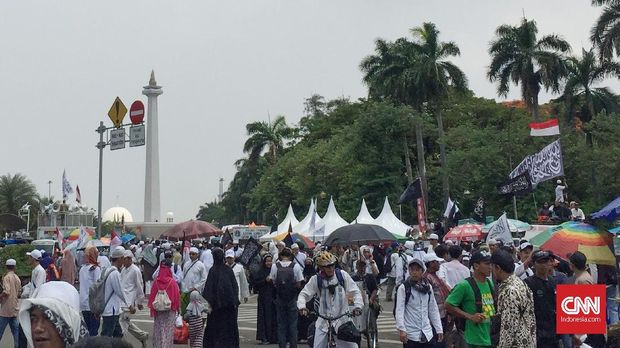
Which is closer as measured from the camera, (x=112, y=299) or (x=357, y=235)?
(x=112, y=299)

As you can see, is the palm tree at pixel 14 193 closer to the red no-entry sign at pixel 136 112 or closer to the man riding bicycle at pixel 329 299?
the red no-entry sign at pixel 136 112

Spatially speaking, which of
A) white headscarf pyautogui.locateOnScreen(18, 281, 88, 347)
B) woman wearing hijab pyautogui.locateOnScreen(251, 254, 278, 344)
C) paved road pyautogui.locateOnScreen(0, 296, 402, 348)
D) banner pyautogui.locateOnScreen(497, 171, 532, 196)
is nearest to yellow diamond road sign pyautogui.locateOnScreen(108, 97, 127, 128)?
paved road pyautogui.locateOnScreen(0, 296, 402, 348)

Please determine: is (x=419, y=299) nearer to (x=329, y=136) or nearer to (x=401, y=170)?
(x=401, y=170)

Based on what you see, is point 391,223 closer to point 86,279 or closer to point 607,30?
point 607,30

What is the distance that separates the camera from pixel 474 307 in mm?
8625

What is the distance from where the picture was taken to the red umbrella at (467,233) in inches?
1081

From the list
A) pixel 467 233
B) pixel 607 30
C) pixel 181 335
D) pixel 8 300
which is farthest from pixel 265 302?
pixel 607 30

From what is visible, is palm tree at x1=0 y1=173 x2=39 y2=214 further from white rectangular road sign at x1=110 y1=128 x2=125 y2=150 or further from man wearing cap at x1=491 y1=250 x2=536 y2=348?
man wearing cap at x1=491 y1=250 x2=536 y2=348

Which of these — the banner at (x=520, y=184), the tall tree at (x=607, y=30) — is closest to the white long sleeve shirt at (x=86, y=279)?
the banner at (x=520, y=184)

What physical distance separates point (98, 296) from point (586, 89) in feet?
138

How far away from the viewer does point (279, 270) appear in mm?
15062

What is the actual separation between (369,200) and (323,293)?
42.8 m

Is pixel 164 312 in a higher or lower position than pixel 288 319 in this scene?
higher

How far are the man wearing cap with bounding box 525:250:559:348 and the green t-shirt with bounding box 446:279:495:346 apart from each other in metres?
0.46
